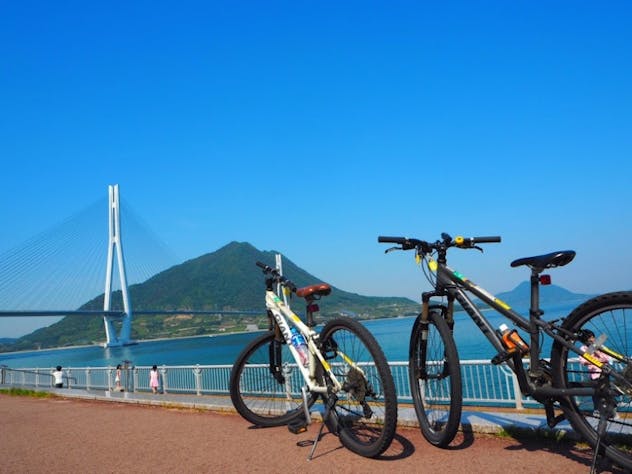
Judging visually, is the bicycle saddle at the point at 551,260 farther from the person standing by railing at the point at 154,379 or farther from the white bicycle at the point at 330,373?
the person standing by railing at the point at 154,379

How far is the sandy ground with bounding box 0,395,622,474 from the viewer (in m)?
3.00

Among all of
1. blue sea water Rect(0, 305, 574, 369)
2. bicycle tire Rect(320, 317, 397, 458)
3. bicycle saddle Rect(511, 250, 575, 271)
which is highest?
bicycle saddle Rect(511, 250, 575, 271)

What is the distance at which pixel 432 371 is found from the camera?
11.7 ft

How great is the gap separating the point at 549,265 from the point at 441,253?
3.07 ft

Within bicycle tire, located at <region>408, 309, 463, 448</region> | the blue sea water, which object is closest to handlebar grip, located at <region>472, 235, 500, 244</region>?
bicycle tire, located at <region>408, 309, 463, 448</region>

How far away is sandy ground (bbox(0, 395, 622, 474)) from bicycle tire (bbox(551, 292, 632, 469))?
0.20m

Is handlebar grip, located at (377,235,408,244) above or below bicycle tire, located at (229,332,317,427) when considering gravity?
above

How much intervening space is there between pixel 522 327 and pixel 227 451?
238cm

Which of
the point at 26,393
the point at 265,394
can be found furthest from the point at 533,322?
the point at 26,393

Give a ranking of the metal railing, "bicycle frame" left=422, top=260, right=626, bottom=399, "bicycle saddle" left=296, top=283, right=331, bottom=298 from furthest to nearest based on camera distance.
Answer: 1. the metal railing
2. "bicycle saddle" left=296, top=283, right=331, bottom=298
3. "bicycle frame" left=422, top=260, right=626, bottom=399

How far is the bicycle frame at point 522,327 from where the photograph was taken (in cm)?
263

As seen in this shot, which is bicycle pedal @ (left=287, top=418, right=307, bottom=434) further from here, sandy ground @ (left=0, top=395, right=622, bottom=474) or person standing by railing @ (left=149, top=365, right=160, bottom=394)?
person standing by railing @ (left=149, top=365, right=160, bottom=394)

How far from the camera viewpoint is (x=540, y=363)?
2.86m

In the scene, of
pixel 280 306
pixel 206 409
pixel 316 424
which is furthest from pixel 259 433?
pixel 206 409
